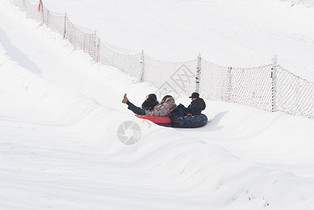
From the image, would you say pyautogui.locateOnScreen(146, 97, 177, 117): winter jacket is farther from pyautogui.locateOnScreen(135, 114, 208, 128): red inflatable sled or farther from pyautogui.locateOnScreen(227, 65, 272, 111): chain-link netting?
pyautogui.locateOnScreen(227, 65, 272, 111): chain-link netting

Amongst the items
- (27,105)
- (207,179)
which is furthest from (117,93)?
(207,179)

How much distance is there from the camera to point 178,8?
35.5 m

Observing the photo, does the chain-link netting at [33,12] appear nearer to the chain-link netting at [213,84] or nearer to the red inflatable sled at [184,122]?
the chain-link netting at [213,84]

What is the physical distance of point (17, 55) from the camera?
20141mm

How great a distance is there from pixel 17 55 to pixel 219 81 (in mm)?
10129

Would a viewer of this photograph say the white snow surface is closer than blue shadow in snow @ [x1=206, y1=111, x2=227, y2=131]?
Yes

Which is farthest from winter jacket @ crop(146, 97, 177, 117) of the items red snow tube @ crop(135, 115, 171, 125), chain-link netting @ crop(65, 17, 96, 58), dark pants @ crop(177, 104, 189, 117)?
chain-link netting @ crop(65, 17, 96, 58)

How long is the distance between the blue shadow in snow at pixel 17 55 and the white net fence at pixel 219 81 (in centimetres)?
276

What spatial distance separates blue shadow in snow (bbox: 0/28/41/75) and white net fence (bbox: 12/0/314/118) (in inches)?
109

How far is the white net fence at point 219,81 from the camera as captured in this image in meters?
12.2

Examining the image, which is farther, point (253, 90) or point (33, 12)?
point (33, 12)

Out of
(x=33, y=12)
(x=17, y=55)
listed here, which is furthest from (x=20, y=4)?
(x=17, y=55)

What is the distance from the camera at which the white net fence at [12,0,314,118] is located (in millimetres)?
12180

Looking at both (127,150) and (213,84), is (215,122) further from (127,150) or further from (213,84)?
(213,84)
